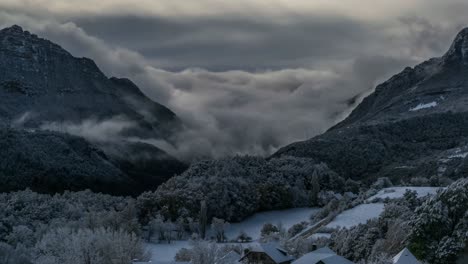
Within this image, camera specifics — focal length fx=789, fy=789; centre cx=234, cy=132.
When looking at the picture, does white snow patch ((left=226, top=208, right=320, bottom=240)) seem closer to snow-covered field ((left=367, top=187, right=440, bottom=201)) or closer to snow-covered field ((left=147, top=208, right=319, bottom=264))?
snow-covered field ((left=147, top=208, right=319, bottom=264))

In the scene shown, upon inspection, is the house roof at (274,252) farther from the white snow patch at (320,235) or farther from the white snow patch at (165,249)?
the white snow patch at (165,249)

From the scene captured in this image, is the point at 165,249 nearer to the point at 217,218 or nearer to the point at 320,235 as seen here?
the point at 320,235

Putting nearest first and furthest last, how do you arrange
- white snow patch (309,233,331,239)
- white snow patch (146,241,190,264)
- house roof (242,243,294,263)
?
house roof (242,243,294,263)
white snow patch (309,233,331,239)
white snow patch (146,241,190,264)

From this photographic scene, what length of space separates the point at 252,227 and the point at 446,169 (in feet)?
200

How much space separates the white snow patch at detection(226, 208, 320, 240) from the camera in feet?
524

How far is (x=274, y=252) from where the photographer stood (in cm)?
8956

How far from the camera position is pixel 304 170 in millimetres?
192750

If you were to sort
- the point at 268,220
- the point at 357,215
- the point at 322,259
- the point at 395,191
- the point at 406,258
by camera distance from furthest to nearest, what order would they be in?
the point at 268,220 < the point at 395,191 < the point at 357,215 < the point at 322,259 < the point at 406,258

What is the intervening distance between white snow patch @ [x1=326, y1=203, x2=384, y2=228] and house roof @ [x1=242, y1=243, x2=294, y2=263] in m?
33.7

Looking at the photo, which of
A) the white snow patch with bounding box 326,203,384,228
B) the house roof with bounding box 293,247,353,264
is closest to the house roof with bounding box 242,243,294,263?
the house roof with bounding box 293,247,353,264

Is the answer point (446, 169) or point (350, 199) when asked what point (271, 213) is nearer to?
point (350, 199)

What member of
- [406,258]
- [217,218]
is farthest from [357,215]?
[406,258]

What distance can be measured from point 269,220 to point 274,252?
80.5 meters

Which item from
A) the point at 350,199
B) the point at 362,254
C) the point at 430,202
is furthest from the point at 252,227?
the point at 430,202
